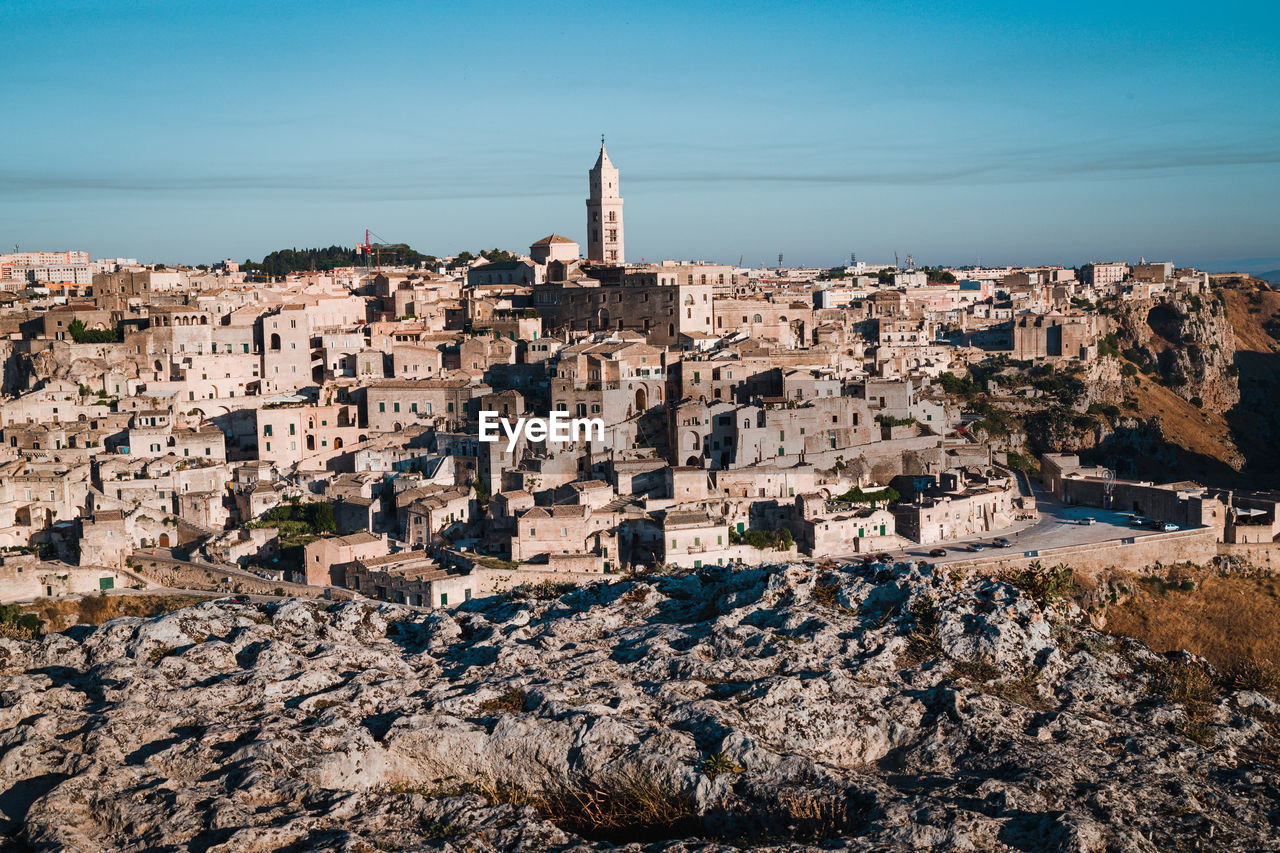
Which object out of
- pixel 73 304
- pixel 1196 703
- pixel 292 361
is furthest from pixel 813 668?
pixel 73 304

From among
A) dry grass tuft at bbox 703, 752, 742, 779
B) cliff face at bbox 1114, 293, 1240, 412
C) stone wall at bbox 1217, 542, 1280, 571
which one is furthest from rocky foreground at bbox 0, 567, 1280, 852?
cliff face at bbox 1114, 293, 1240, 412

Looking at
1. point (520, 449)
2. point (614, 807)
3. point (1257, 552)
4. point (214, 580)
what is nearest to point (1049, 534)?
point (1257, 552)

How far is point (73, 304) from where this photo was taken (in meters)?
52.8

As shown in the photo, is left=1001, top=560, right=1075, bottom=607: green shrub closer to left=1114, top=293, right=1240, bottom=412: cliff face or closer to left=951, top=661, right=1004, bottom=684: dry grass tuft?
left=951, top=661, right=1004, bottom=684: dry grass tuft

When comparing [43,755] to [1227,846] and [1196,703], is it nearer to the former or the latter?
[1227,846]

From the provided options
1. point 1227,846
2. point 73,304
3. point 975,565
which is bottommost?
point 975,565

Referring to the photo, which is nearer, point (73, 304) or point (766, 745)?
point (766, 745)

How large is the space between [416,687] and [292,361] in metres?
36.9

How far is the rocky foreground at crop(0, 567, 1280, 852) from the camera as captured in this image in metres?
9.41

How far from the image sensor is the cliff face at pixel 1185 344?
251ft

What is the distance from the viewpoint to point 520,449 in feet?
125

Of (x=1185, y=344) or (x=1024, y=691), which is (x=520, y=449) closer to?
(x=1024, y=691)

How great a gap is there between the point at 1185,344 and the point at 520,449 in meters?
56.6

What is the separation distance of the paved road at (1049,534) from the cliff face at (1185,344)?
37578 mm
